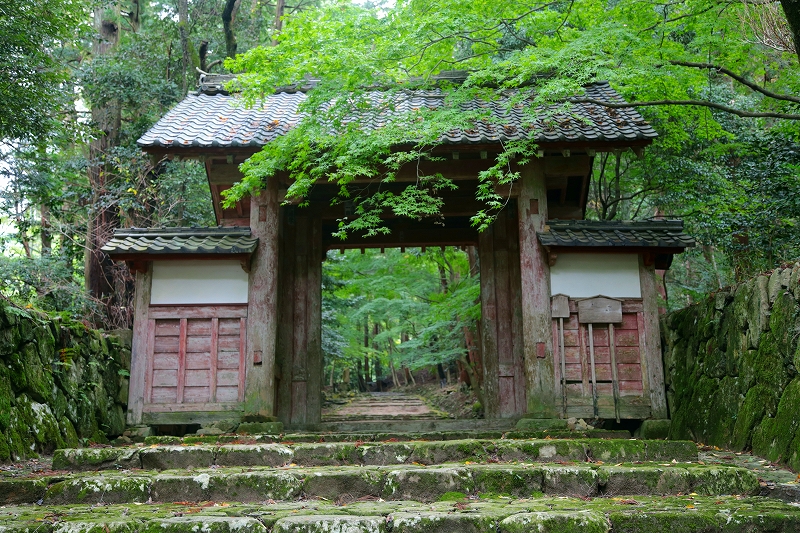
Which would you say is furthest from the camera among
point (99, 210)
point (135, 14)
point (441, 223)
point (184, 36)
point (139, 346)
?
point (135, 14)

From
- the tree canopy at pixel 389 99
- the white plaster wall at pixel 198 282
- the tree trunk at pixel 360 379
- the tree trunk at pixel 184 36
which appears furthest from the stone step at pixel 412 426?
the tree trunk at pixel 360 379

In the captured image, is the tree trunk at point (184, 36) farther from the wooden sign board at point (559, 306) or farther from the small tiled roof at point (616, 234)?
the wooden sign board at point (559, 306)

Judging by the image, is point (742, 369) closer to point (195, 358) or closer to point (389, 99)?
point (389, 99)

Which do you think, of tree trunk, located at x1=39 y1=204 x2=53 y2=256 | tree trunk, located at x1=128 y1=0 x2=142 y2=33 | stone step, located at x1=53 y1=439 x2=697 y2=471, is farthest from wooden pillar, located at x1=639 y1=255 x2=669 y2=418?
tree trunk, located at x1=128 y1=0 x2=142 y2=33

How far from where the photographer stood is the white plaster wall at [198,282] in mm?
8289

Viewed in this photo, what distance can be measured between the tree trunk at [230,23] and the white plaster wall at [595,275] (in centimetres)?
1090

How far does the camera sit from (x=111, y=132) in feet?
44.8

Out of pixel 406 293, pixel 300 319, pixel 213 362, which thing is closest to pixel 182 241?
pixel 213 362

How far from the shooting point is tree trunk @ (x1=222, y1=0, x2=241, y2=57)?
49.5ft

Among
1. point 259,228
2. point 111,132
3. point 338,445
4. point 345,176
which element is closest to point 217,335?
point 259,228

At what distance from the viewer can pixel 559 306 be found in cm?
821

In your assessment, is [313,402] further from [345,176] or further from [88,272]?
[88,272]

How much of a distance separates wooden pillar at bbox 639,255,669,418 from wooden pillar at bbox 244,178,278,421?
4815mm

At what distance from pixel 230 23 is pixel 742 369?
13.9m
